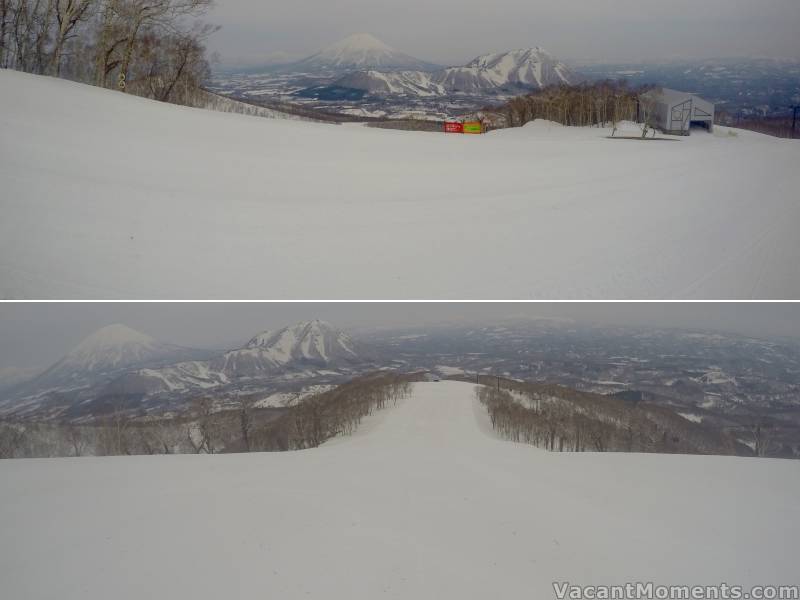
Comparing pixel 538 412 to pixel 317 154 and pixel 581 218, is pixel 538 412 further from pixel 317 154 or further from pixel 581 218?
pixel 317 154

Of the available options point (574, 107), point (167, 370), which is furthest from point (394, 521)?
point (574, 107)

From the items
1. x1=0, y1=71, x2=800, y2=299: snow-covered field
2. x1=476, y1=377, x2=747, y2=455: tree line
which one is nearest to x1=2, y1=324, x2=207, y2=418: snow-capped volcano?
x1=0, y1=71, x2=800, y2=299: snow-covered field

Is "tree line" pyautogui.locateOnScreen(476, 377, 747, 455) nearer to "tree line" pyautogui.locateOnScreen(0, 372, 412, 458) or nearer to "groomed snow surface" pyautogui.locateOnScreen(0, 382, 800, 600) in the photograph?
"groomed snow surface" pyautogui.locateOnScreen(0, 382, 800, 600)

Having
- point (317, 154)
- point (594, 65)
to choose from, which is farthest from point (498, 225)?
point (594, 65)

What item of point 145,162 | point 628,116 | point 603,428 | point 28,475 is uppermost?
point 628,116

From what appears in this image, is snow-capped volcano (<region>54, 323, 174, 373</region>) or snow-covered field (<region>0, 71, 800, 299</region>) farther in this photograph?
snow-capped volcano (<region>54, 323, 174, 373</region>)

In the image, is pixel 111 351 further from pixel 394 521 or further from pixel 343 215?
pixel 394 521

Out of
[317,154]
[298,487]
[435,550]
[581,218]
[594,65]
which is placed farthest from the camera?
[594,65]
